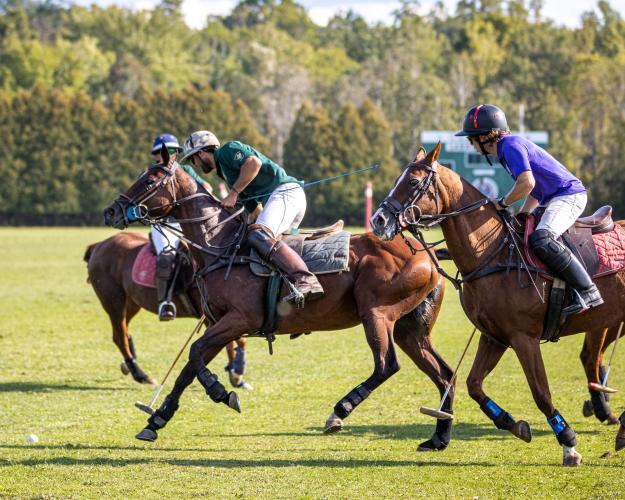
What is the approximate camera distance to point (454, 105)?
83.2m

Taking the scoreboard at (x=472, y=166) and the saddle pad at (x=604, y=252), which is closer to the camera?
the saddle pad at (x=604, y=252)

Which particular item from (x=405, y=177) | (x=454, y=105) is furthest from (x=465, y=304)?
(x=454, y=105)

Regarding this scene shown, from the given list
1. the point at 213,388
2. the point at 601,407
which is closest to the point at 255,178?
the point at 213,388

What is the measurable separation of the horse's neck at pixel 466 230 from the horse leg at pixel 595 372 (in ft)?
7.32

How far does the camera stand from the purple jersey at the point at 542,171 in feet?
28.3

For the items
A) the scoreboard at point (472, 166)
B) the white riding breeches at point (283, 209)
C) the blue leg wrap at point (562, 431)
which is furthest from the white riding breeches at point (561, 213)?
the scoreboard at point (472, 166)

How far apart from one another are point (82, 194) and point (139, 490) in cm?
6294

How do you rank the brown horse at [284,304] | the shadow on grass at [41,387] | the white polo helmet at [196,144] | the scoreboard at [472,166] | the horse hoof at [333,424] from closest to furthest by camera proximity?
1. the horse hoof at [333,424]
2. the brown horse at [284,304]
3. the white polo helmet at [196,144]
4. the shadow on grass at [41,387]
5. the scoreboard at [472,166]

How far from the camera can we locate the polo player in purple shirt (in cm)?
845

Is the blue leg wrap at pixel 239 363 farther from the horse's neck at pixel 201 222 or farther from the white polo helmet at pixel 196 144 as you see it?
the white polo helmet at pixel 196 144

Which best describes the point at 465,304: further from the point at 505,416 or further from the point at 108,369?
the point at 108,369

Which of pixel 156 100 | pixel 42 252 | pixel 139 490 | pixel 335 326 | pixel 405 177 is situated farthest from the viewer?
pixel 156 100

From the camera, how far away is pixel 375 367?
9.27 metres

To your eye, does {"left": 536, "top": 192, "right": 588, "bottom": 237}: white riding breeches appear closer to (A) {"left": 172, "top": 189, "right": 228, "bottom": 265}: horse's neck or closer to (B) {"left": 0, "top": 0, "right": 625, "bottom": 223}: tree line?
(A) {"left": 172, "top": 189, "right": 228, "bottom": 265}: horse's neck
